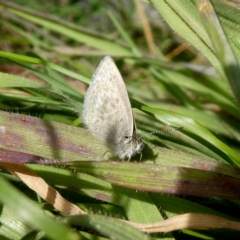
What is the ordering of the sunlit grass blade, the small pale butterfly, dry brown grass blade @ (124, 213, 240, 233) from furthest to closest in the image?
the small pale butterfly, dry brown grass blade @ (124, 213, 240, 233), the sunlit grass blade

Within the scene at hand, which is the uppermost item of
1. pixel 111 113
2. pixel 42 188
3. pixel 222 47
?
pixel 222 47

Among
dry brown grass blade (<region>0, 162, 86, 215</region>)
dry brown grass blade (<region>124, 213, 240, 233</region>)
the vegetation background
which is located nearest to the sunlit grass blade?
the vegetation background

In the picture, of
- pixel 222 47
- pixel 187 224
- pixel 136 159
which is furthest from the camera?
pixel 136 159

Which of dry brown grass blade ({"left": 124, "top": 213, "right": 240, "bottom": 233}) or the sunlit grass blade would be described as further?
dry brown grass blade ({"left": 124, "top": 213, "right": 240, "bottom": 233})

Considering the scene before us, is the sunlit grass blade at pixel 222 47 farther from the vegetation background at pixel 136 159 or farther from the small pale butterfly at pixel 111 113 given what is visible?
the small pale butterfly at pixel 111 113

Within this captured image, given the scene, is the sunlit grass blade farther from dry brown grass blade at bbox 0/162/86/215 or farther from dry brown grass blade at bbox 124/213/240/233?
dry brown grass blade at bbox 0/162/86/215

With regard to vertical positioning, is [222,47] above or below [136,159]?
above

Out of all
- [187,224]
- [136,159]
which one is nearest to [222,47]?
[187,224]

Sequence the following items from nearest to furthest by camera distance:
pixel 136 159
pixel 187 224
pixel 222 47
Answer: pixel 222 47
pixel 187 224
pixel 136 159

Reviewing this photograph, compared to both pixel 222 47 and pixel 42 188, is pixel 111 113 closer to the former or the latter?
pixel 42 188

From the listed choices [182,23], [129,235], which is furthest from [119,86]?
[129,235]
